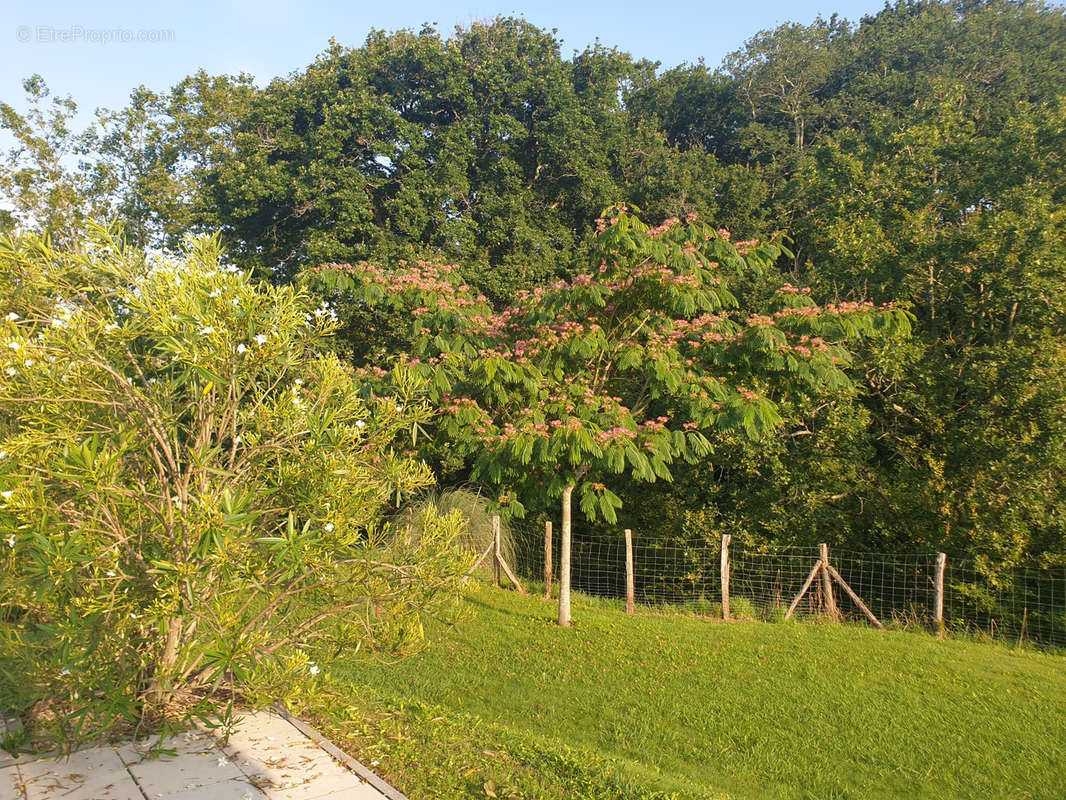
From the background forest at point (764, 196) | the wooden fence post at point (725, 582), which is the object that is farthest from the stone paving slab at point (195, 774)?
the wooden fence post at point (725, 582)

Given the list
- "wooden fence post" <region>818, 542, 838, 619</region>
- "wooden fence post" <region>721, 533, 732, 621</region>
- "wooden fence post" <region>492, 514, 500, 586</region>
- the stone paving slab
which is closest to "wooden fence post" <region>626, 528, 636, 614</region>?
"wooden fence post" <region>721, 533, 732, 621</region>

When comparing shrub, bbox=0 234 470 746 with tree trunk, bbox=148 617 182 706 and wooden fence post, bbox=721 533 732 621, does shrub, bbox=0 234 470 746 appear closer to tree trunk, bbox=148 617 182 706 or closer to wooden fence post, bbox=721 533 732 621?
tree trunk, bbox=148 617 182 706

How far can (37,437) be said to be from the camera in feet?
11.3

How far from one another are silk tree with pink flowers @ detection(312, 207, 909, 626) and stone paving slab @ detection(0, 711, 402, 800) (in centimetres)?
413

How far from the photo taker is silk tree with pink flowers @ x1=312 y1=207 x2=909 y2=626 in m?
7.98

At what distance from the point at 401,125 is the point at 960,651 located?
50.9 feet

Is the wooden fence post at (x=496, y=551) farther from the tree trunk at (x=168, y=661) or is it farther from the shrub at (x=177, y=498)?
the tree trunk at (x=168, y=661)

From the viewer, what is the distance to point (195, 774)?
12.7 feet

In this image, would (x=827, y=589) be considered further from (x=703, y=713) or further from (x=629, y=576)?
(x=703, y=713)

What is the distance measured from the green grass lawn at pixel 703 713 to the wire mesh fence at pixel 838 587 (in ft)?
3.65

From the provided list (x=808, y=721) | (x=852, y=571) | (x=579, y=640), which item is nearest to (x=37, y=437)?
(x=808, y=721)

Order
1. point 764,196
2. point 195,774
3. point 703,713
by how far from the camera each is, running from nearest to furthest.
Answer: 1. point 195,774
2. point 703,713
3. point 764,196

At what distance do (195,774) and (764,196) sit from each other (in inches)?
687

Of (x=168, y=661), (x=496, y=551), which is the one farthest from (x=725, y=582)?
(x=168, y=661)
